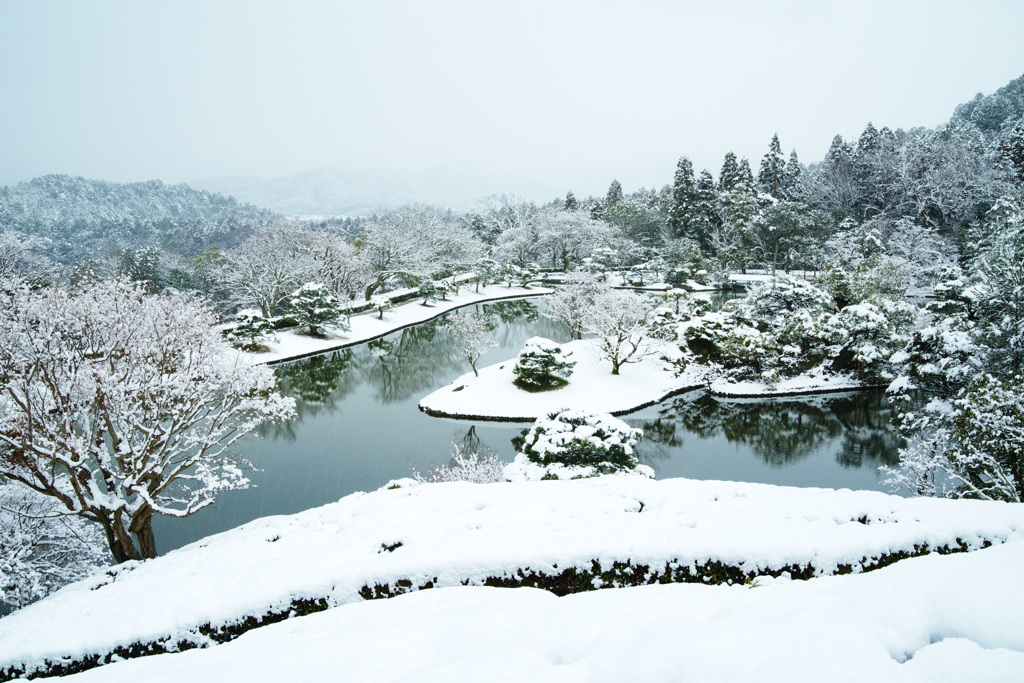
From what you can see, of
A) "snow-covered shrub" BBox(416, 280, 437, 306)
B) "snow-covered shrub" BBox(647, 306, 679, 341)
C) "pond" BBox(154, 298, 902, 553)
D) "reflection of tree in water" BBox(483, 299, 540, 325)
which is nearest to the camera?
"pond" BBox(154, 298, 902, 553)

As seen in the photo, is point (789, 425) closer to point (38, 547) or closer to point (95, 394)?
point (95, 394)

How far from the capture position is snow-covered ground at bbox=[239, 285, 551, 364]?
24750 mm

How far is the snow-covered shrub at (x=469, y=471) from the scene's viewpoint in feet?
35.4

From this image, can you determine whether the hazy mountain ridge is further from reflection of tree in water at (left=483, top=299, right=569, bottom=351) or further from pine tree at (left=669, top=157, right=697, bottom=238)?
pine tree at (left=669, top=157, right=697, bottom=238)

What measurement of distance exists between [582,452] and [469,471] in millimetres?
2945

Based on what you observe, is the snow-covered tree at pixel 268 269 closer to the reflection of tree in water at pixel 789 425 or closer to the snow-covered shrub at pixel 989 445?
the reflection of tree in water at pixel 789 425

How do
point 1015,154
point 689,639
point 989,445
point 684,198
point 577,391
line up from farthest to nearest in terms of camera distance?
1. point 684,198
2. point 1015,154
3. point 577,391
4. point 989,445
5. point 689,639

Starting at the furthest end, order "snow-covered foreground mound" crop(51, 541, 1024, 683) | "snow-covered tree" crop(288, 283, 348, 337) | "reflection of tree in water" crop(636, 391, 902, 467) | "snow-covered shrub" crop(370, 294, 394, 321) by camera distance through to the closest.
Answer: "snow-covered shrub" crop(370, 294, 394, 321) → "snow-covered tree" crop(288, 283, 348, 337) → "reflection of tree in water" crop(636, 391, 902, 467) → "snow-covered foreground mound" crop(51, 541, 1024, 683)

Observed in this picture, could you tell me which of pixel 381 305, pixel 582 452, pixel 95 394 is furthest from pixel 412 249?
pixel 95 394

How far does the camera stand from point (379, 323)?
103ft

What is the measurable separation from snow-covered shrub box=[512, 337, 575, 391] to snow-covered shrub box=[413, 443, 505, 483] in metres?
4.85

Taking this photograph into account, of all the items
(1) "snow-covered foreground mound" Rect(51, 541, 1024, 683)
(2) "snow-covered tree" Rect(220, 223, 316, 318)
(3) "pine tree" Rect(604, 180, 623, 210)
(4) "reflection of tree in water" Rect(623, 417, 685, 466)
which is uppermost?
Result: (3) "pine tree" Rect(604, 180, 623, 210)

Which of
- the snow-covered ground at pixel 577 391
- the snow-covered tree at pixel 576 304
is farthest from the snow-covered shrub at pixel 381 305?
the snow-covered ground at pixel 577 391

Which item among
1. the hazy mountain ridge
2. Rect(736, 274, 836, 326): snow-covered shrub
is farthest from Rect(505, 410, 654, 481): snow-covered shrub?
the hazy mountain ridge
